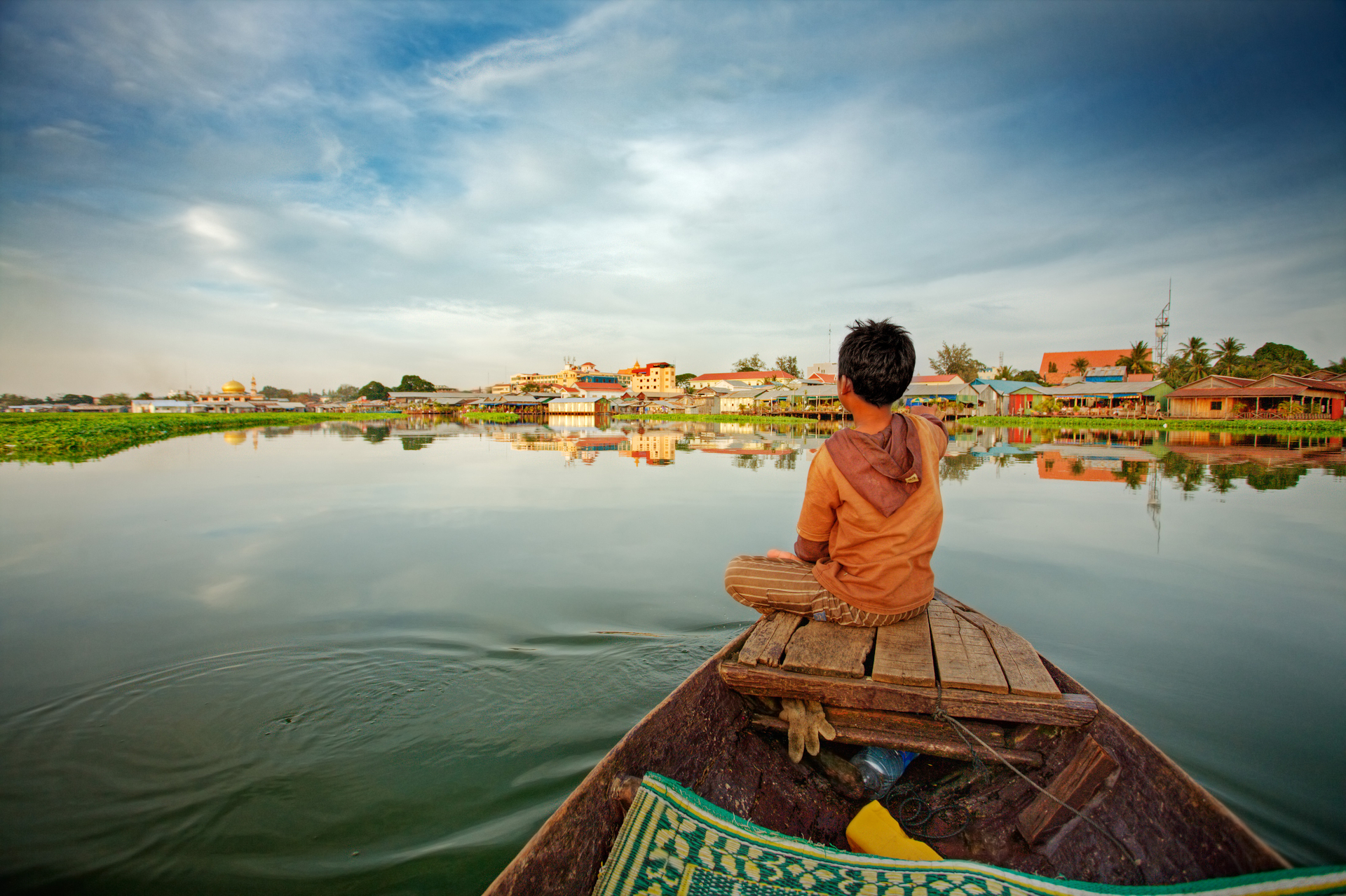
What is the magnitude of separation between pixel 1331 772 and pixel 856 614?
2.31 metres

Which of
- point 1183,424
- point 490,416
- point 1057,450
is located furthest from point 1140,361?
point 490,416

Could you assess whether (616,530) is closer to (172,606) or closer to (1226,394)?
(172,606)

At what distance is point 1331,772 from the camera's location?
8.27 ft

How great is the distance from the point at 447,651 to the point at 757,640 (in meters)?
2.42

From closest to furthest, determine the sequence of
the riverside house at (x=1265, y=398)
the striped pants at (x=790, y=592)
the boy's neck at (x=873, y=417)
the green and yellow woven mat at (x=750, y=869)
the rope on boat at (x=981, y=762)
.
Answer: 1. the green and yellow woven mat at (x=750, y=869)
2. the rope on boat at (x=981, y=762)
3. the boy's neck at (x=873, y=417)
4. the striped pants at (x=790, y=592)
5. the riverside house at (x=1265, y=398)

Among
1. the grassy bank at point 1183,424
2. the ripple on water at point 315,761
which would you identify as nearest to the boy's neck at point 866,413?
the ripple on water at point 315,761

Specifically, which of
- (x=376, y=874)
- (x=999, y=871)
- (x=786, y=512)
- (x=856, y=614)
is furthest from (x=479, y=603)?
(x=786, y=512)

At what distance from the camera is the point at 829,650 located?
2.11 m

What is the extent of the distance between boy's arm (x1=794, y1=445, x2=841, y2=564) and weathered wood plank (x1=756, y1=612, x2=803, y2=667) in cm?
27

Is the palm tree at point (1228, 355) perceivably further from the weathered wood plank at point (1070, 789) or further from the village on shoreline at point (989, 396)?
the weathered wood plank at point (1070, 789)

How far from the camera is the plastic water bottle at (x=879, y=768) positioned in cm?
211

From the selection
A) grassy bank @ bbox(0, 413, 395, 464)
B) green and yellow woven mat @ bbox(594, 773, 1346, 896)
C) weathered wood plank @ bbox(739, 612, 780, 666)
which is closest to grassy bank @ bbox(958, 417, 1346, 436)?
weathered wood plank @ bbox(739, 612, 780, 666)

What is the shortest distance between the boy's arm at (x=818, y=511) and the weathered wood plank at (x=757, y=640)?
0.31 m

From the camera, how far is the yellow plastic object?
1754mm
